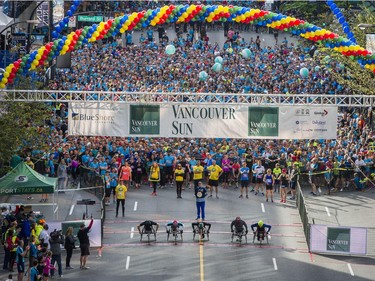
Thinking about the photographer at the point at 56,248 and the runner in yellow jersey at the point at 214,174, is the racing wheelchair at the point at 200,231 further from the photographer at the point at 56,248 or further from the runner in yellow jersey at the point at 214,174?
the runner in yellow jersey at the point at 214,174

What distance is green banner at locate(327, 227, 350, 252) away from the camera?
3497cm

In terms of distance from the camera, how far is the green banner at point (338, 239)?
35.0 m

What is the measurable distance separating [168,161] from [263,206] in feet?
15.3

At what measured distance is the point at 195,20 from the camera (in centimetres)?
3666

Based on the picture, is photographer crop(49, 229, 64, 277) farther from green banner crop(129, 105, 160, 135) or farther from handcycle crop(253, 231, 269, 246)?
green banner crop(129, 105, 160, 135)

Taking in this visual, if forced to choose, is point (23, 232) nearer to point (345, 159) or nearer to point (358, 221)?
point (358, 221)

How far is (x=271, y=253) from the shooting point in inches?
1387

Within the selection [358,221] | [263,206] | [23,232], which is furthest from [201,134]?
[23,232]

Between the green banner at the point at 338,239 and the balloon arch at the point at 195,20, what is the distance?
5.49m

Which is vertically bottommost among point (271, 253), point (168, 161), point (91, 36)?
point (271, 253)

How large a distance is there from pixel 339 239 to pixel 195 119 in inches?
305

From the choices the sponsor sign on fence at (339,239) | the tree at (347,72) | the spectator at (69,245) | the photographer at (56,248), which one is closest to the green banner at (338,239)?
the sponsor sign on fence at (339,239)

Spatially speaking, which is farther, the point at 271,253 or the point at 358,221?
the point at 358,221

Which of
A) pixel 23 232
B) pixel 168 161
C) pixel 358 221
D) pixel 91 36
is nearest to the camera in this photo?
pixel 23 232
